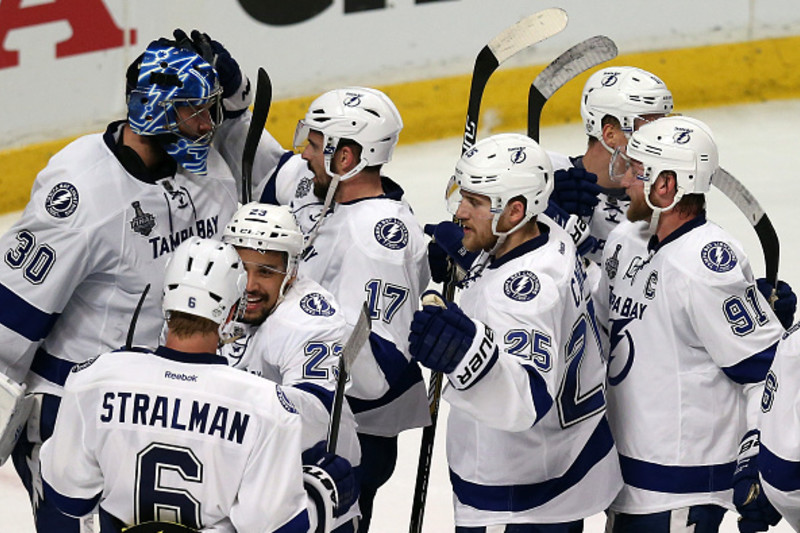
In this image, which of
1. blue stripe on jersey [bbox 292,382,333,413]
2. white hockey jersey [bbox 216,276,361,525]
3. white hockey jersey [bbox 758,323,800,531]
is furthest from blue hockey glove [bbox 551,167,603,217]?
white hockey jersey [bbox 758,323,800,531]

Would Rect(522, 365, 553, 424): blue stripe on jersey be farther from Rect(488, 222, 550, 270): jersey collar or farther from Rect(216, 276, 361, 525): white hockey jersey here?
Rect(216, 276, 361, 525): white hockey jersey

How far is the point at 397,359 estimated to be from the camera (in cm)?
405

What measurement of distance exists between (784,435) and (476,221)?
3.06 feet

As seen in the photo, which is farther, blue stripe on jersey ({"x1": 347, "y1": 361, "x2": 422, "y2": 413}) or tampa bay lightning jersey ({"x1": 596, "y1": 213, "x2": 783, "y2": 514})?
blue stripe on jersey ({"x1": 347, "y1": 361, "x2": 422, "y2": 413})

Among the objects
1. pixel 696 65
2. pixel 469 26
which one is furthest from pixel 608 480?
pixel 696 65

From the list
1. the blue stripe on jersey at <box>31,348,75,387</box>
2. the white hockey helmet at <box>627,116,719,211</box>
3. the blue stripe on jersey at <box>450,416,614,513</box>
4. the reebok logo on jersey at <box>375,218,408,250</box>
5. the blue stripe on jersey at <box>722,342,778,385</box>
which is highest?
the white hockey helmet at <box>627,116,719,211</box>

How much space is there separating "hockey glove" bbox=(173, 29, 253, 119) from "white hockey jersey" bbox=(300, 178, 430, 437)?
0.54 meters

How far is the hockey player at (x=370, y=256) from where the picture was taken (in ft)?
13.3

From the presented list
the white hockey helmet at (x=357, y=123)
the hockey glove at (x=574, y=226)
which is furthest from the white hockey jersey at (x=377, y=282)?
the hockey glove at (x=574, y=226)

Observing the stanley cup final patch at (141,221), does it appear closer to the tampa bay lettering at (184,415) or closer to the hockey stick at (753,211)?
the tampa bay lettering at (184,415)

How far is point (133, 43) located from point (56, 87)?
40cm

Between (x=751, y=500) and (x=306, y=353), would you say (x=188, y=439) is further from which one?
(x=751, y=500)

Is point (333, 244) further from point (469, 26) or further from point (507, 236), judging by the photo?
point (469, 26)

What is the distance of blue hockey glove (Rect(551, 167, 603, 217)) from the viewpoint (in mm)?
4195
